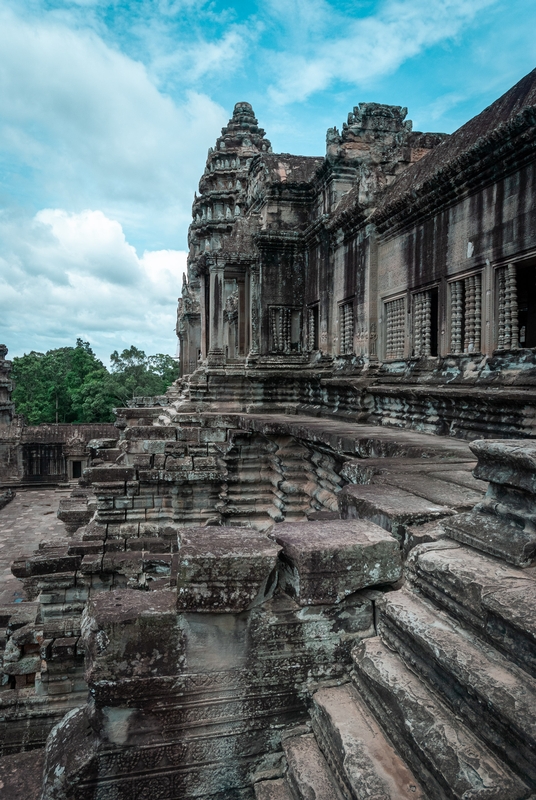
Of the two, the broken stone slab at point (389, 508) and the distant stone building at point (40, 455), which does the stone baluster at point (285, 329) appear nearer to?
the broken stone slab at point (389, 508)

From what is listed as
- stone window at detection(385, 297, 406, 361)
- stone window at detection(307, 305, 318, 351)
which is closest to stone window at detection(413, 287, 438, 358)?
stone window at detection(385, 297, 406, 361)

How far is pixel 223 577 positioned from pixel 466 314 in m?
4.42

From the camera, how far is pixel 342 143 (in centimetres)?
914

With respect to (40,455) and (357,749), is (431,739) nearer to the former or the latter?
(357,749)

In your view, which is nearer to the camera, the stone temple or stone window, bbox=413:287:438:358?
the stone temple

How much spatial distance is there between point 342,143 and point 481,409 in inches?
241

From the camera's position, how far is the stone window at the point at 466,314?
558 cm

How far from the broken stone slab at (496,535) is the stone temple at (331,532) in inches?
0.5

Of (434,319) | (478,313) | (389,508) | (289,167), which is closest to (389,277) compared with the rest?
(434,319)

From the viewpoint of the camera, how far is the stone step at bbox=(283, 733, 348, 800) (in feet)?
6.84

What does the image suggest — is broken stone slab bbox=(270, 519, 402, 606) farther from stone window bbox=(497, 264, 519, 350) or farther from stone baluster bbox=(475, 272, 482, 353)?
stone baluster bbox=(475, 272, 482, 353)

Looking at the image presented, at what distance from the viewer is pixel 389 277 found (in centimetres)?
743

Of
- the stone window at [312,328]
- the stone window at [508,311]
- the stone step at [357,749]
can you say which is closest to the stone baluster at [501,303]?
the stone window at [508,311]

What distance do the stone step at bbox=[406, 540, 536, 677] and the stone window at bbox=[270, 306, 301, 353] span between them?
8.71 metres
